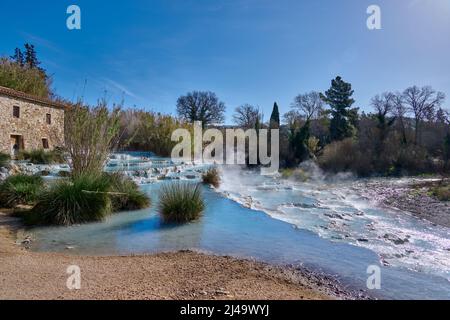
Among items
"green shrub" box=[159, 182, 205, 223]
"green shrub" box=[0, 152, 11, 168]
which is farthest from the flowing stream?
"green shrub" box=[0, 152, 11, 168]

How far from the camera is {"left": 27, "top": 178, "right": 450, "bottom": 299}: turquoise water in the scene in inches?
147

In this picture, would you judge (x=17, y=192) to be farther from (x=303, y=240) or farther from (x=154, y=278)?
(x=303, y=240)

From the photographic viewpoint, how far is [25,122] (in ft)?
50.9

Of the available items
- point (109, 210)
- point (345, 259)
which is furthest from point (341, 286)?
point (109, 210)

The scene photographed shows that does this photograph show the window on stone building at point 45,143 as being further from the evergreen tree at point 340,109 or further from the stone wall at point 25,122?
the evergreen tree at point 340,109

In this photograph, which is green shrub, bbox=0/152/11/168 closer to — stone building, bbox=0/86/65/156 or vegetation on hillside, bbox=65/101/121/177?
stone building, bbox=0/86/65/156

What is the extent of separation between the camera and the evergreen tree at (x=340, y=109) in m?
26.0

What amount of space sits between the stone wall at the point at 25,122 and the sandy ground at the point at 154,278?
11.0 metres

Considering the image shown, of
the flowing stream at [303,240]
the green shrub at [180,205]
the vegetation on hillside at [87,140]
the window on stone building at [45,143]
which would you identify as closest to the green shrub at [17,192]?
the vegetation on hillside at [87,140]

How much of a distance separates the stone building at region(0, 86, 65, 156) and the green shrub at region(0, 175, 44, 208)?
6.68 meters

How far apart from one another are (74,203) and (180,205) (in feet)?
6.50

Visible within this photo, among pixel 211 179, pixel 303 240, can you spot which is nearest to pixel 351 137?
pixel 211 179

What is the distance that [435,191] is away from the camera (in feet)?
36.5
